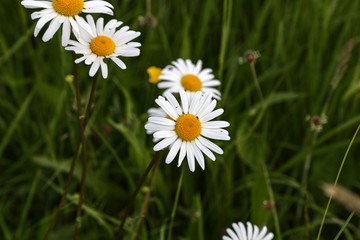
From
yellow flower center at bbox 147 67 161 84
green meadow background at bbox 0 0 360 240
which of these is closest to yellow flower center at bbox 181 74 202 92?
yellow flower center at bbox 147 67 161 84

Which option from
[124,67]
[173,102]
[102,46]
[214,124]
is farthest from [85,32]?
[214,124]

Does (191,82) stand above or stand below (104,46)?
above

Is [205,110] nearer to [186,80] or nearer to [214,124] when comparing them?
[214,124]

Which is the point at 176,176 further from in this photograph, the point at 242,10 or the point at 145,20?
the point at 242,10

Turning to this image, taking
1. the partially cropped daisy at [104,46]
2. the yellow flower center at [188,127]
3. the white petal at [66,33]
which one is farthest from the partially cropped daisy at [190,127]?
the white petal at [66,33]

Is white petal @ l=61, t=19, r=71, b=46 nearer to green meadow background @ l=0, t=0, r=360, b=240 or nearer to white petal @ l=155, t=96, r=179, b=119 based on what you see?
white petal @ l=155, t=96, r=179, b=119

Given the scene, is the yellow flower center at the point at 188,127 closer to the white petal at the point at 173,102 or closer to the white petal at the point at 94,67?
the white petal at the point at 173,102

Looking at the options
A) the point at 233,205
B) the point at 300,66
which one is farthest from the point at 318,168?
the point at 300,66
